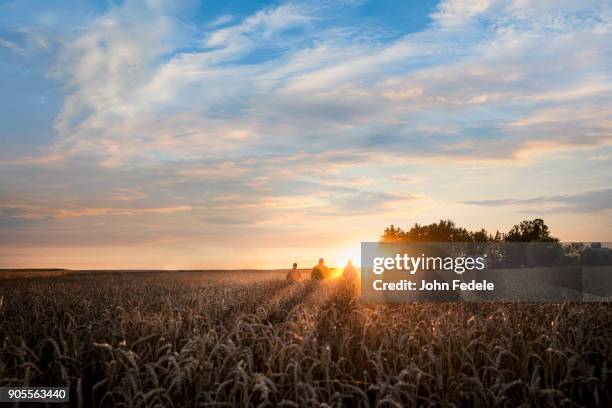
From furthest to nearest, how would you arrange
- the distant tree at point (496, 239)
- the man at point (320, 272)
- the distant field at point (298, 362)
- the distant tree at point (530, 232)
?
the distant tree at point (530, 232) < the distant tree at point (496, 239) < the man at point (320, 272) < the distant field at point (298, 362)

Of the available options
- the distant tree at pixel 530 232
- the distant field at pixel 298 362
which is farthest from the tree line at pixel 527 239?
the distant field at pixel 298 362

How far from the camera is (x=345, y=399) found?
7434 millimetres

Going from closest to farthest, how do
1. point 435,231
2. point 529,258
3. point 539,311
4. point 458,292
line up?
point 539,311 → point 458,292 → point 529,258 → point 435,231

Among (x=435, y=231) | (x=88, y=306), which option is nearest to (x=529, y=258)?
(x=435, y=231)

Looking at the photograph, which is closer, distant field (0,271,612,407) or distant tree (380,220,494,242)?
distant field (0,271,612,407)

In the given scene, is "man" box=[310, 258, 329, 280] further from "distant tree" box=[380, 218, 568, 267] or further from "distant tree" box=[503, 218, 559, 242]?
"distant tree" box=[503, 218, 559, 242]

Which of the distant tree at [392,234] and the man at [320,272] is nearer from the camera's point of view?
the man at [320,272]

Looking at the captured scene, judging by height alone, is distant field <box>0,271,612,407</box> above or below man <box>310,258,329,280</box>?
below

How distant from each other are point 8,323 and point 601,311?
13.4m

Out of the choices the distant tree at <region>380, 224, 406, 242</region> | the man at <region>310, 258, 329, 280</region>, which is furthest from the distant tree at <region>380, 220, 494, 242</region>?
the man at <region>310, 258, 329, 280</region>

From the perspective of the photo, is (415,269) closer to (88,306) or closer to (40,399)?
(88,306)

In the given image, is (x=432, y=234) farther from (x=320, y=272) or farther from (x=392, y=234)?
(x=320, y=272)

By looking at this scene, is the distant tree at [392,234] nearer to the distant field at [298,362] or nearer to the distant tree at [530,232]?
the distant tree at [530,232]

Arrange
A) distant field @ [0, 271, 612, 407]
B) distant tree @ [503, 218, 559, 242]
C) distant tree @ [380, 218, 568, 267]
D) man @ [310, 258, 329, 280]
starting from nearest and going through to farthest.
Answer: distant field @ [0, 271, 612, 407] → man @ [310, 258, 329, 280] → distant tree @ [380, 218, 568, 267] → distant tree @ [503, 218, 559, 242]
